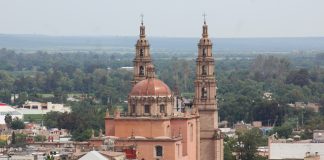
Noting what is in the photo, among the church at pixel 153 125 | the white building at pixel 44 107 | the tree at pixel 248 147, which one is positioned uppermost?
the church at pixel 153 125

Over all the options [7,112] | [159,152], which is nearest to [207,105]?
[159,152]

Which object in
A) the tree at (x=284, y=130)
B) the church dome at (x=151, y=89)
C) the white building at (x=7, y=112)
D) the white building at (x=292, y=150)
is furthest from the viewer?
the white building at (x=7, y=112)

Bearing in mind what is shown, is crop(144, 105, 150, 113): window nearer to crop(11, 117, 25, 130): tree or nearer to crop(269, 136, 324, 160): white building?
crop(269, 136, 324, 160): white building

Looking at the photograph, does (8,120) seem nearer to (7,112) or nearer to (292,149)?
(7,112)

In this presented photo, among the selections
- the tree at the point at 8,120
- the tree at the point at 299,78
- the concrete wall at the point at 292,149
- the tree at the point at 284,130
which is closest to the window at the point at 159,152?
the concrete wall at the point at 292,149

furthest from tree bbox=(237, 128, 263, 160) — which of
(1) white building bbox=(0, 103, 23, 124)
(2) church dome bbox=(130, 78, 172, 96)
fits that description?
(1) white building bbox=(0, 103, 23, 124)

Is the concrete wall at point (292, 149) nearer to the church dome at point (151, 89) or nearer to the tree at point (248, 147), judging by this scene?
the tree at point (248, 147)

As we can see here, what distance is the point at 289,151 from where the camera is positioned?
69.2m

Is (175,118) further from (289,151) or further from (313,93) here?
(313,93)

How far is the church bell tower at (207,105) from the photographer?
6384 centimetres

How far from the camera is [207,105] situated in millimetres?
64438

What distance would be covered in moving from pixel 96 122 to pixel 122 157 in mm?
40473

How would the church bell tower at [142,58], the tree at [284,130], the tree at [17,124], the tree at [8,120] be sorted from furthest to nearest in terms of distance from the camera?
the tree at [8,120] → the tree at [17,124] → the tree at [284,130] → the church bell tower at [142,58]

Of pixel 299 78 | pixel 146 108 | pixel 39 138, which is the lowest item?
pixel 39 138
